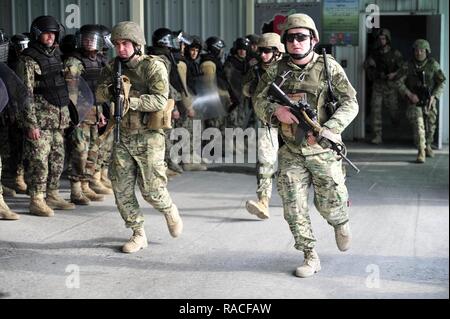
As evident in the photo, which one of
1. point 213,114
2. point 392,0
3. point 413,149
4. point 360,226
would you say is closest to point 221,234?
point 360,226

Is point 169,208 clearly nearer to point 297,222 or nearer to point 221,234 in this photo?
point 221,234

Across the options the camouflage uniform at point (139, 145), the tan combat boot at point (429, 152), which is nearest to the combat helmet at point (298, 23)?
the camouflage uniform at point (139, 145)

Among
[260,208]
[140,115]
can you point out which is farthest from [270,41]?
[140,115]

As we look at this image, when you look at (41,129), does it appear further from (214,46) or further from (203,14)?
(203,14)

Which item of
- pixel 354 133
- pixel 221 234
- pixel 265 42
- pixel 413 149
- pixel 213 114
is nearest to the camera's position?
pixel 221 234

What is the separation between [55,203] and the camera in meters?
7.69

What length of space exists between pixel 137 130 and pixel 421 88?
6.72 meters

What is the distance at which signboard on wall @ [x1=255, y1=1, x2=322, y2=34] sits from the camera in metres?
12.7

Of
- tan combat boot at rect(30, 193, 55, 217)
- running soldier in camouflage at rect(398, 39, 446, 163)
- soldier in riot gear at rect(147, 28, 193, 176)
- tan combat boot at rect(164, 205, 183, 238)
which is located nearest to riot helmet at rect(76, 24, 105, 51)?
soldier in riot gear at rect(147, 28, 193, 176)

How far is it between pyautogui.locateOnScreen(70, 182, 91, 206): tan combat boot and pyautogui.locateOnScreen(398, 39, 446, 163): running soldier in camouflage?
216 inches

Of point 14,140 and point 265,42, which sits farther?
point 14,140

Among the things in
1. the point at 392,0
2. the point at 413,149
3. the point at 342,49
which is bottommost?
the point at 413,149

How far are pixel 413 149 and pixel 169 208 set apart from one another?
786 cm

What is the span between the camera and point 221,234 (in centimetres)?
671
